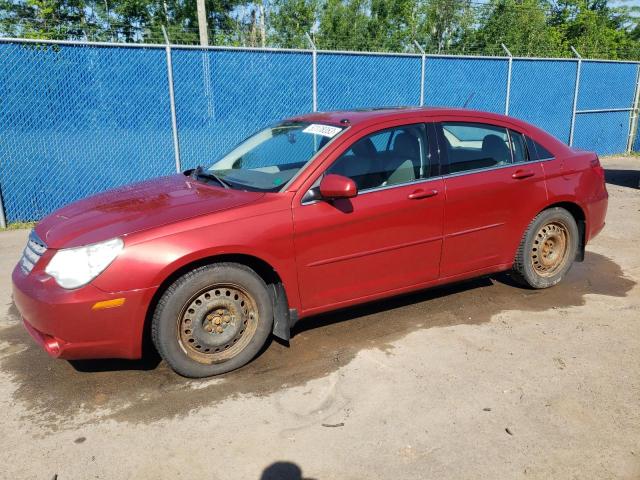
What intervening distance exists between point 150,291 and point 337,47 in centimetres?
2051

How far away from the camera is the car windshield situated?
12.7 ft

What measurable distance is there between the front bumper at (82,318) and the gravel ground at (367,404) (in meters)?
0.36

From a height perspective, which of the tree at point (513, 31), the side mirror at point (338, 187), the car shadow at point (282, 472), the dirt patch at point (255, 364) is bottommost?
the dirt patch at point (255, 364)

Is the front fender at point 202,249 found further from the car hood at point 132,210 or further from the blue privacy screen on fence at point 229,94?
the blue privacy screen on fence at point 229,94

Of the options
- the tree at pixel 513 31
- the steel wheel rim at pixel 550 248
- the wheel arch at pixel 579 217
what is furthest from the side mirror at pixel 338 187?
the tree at pixel 513 31

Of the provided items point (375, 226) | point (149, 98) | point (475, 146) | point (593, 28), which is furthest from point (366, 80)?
point (593, 28)

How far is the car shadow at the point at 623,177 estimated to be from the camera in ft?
35.7

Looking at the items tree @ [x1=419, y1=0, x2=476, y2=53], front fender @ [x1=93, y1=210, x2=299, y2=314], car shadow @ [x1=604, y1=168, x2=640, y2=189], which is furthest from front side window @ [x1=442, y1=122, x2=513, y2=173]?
tree @ [x1=419, y1=0, x2=476, y2=53]

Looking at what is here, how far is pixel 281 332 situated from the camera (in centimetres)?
376

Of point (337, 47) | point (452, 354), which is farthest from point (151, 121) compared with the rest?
point (337, 47)

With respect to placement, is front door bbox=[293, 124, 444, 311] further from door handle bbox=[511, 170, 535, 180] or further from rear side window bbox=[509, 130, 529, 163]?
rear side window bbox=[509, 130, 529, 163]

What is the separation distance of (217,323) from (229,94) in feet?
22.1

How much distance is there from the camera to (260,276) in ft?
12.3

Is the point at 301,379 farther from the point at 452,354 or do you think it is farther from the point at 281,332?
the point at 452,354
